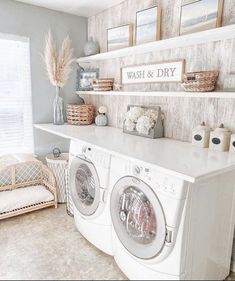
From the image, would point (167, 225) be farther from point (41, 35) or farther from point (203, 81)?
point (41, 35)

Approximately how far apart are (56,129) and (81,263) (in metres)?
1.25

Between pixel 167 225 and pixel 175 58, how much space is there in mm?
1340

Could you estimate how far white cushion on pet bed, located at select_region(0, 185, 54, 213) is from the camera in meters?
2.37

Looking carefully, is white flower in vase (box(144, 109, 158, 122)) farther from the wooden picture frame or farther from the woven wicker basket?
the woven wicker basket

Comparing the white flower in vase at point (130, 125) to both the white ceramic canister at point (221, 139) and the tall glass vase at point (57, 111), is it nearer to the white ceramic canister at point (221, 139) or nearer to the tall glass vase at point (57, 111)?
the white ceramic canister at point (221, 139)

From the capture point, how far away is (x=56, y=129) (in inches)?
96.0

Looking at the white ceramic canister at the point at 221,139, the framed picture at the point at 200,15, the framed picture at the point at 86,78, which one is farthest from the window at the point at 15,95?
the white ceramic canister at the point at 221,139

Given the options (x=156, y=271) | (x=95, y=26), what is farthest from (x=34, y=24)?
(x=156, y=271)

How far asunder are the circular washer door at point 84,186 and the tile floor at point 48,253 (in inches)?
11.3

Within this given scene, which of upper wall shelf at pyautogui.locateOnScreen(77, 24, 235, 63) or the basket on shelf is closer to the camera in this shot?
upper wall shelf at pyautogui.locateOnScreen(77, 24, 235, 63)

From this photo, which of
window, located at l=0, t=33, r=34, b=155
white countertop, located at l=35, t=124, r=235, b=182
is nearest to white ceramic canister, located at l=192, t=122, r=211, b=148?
white countertop, located at l=35, t=124, r=235, b=182

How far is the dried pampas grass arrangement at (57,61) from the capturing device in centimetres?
256

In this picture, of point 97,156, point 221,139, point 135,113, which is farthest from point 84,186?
point 221,139

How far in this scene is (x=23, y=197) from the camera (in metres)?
2.47
